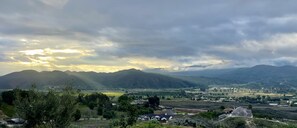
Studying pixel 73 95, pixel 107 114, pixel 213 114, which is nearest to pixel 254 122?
pixel 213 114

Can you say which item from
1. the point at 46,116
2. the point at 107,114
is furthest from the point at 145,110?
the point at 46,116

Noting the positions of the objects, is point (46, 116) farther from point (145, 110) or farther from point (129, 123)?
point (145, 110)

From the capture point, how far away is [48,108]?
43.0 metres

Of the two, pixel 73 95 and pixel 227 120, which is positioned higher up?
pixel 73 95

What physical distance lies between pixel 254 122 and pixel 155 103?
80.8 metres

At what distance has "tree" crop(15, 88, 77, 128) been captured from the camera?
41.0 metres

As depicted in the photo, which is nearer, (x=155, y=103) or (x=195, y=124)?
(x=195, y=124)

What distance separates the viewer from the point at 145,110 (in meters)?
145

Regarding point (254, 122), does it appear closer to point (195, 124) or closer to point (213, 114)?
point (195, 124)

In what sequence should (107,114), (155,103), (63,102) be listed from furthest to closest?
(155,103)
(107,114)
(63,102)

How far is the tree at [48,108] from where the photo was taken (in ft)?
135

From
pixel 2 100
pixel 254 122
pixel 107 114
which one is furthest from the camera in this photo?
pixel 107 114

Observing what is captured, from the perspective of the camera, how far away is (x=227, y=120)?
96.2 m

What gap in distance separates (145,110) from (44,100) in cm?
10347
